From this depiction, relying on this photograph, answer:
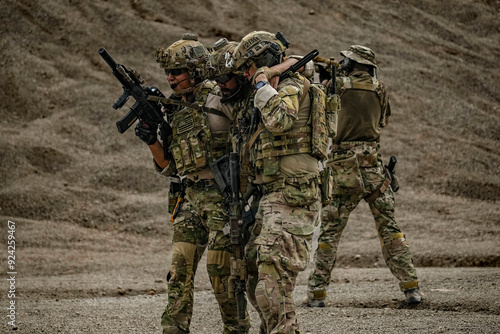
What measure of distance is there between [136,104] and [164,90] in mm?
12315

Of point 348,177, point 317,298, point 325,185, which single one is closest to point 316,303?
point 317,298

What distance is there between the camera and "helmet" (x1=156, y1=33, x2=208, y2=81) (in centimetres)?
560

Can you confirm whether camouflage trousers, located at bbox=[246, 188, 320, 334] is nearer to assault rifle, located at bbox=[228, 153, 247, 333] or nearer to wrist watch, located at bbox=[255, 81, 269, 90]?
assault rifle, located at bbox=[228, 153, 247, 333]

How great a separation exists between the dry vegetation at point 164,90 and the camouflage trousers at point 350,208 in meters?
3.03

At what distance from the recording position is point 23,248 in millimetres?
11648

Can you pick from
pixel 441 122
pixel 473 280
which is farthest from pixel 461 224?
pixel 441 122

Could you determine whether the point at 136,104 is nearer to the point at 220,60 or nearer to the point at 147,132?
the point at 147,132

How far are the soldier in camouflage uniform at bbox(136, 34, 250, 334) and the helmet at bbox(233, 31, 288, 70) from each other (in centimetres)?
62

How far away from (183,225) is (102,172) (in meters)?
9.82

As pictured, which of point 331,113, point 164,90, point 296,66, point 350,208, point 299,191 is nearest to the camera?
point 299,191

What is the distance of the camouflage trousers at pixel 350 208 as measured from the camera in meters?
7.17

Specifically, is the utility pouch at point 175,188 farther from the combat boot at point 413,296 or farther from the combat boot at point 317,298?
the combat boot at point 413,296

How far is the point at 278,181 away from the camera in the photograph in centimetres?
498

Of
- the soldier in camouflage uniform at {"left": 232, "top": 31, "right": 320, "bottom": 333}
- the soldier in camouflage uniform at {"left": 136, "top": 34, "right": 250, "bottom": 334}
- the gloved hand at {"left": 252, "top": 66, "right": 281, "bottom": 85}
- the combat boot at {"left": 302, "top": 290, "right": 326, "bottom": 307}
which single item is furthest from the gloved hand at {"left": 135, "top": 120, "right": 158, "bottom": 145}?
the combat boot at {"left": 302, "top": 290, "right": 326, "bottom": 307}
